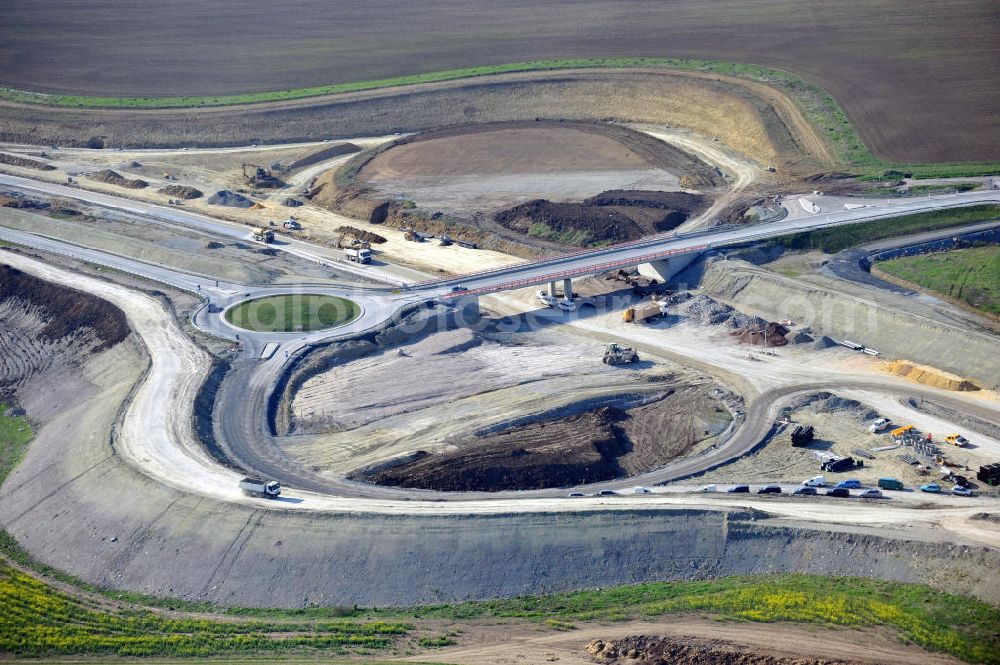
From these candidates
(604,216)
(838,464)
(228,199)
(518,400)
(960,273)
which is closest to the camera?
(838,464)

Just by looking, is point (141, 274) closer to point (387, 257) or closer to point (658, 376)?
point (387, 257)

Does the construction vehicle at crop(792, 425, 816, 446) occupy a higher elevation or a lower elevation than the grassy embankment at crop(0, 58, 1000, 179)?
lower

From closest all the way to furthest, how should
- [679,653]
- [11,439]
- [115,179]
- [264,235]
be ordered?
[679,653] → [11,439] → [264,235] → [115,179]

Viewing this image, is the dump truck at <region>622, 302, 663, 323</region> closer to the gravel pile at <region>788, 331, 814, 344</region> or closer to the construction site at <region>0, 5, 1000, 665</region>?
the construction site at <region>0, 5, 1000, 665</region>

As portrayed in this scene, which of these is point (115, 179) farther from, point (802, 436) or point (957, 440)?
point (957, 440)

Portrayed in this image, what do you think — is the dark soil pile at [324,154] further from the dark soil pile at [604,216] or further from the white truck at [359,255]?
the dark soil pile at [604,216]

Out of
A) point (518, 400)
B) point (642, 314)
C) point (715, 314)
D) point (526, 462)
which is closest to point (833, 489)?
point (526, 462)

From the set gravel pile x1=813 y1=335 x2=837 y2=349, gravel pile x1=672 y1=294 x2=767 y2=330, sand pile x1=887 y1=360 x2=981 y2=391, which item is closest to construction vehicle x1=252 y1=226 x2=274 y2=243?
gravel pile x1=672 y1=294 x2=767 y2=330
